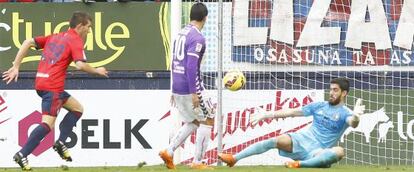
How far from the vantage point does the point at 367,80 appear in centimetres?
1858

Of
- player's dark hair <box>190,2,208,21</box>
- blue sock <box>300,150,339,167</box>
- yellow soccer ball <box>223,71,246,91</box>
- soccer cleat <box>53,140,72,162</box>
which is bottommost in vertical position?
blue sock <box>300,150,339,167</box>

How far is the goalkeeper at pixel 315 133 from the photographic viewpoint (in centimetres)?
1448

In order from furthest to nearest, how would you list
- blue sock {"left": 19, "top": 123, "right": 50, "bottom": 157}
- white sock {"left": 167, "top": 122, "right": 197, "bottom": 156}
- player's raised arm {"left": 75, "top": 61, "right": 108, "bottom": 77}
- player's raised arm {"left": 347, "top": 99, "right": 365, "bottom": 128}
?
white sock {"left": 167, "top": 122, "right": 197, "bottom": 156}
player's raised arm {"left": 347, "top": 99, "right": 365, "bottom": 128}
blue sock {"left": 19, "top": 123, "right": 50, "bottom": 157}
player's raised arm {"left": 75, "top": 61, "right": 108, "bottom": 77}

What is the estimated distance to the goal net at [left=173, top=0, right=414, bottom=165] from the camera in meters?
18.5

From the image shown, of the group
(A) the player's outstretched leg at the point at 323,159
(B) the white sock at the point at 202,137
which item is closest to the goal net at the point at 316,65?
(B) the white sock at the point at 202,137

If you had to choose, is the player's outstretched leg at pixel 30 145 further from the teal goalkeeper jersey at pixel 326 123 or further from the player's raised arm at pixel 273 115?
the teal goalkeeper jersey at pixel 326 123

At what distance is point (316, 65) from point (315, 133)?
3.90m

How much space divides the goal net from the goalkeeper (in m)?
3.64

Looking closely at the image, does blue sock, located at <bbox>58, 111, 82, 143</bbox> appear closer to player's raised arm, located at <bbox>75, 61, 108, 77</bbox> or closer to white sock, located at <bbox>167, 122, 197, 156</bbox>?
player's raised arm, located at <bbox>75, 61, 108, 77</bbox>

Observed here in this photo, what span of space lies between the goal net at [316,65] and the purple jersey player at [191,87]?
3.64m

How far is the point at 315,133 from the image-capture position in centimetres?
1484

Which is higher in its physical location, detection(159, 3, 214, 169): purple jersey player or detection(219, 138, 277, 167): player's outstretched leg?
detection(159, 3, 214, 169): purple jersey player

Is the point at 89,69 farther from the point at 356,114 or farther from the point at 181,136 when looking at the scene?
the point at 356,114

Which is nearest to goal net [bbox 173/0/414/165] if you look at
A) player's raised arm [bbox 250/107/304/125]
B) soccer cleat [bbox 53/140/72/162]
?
→ player's raised arm [bbox 250/107/304/125]
